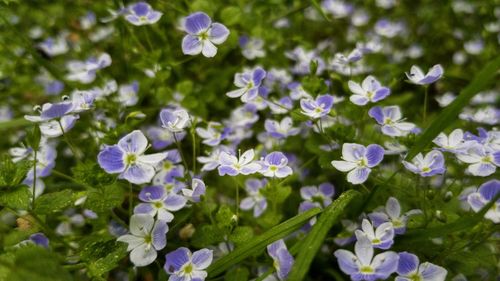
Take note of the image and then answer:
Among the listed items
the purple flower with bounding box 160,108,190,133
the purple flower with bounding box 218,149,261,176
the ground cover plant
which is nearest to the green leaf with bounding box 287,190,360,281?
the ground cover plant

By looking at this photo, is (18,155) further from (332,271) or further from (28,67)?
(332,271)

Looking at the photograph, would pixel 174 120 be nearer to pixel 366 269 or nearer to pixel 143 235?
pixel 143 235

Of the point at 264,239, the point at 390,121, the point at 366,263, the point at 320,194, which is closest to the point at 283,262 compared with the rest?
the point at 264,239

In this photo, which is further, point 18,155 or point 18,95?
point 18,95

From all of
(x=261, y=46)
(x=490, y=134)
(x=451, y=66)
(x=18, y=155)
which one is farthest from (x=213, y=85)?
(x=451, y=66)

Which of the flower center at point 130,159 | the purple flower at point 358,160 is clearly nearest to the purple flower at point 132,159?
the flower center at point 130,159

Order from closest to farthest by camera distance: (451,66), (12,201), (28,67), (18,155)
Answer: (12,201)
(18,155)
(28,67)
(451,66)

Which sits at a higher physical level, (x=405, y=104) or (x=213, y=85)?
(x=213, y=85)

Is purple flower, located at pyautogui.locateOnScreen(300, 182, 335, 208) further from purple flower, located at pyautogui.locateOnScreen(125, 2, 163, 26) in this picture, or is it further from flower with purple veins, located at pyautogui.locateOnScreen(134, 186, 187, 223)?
purple flower, located at pyautogui.locateOnScreen(125, 2, 163, 26)

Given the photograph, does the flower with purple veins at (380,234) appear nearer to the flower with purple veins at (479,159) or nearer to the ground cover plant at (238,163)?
the ground cover plant at (238,163)
